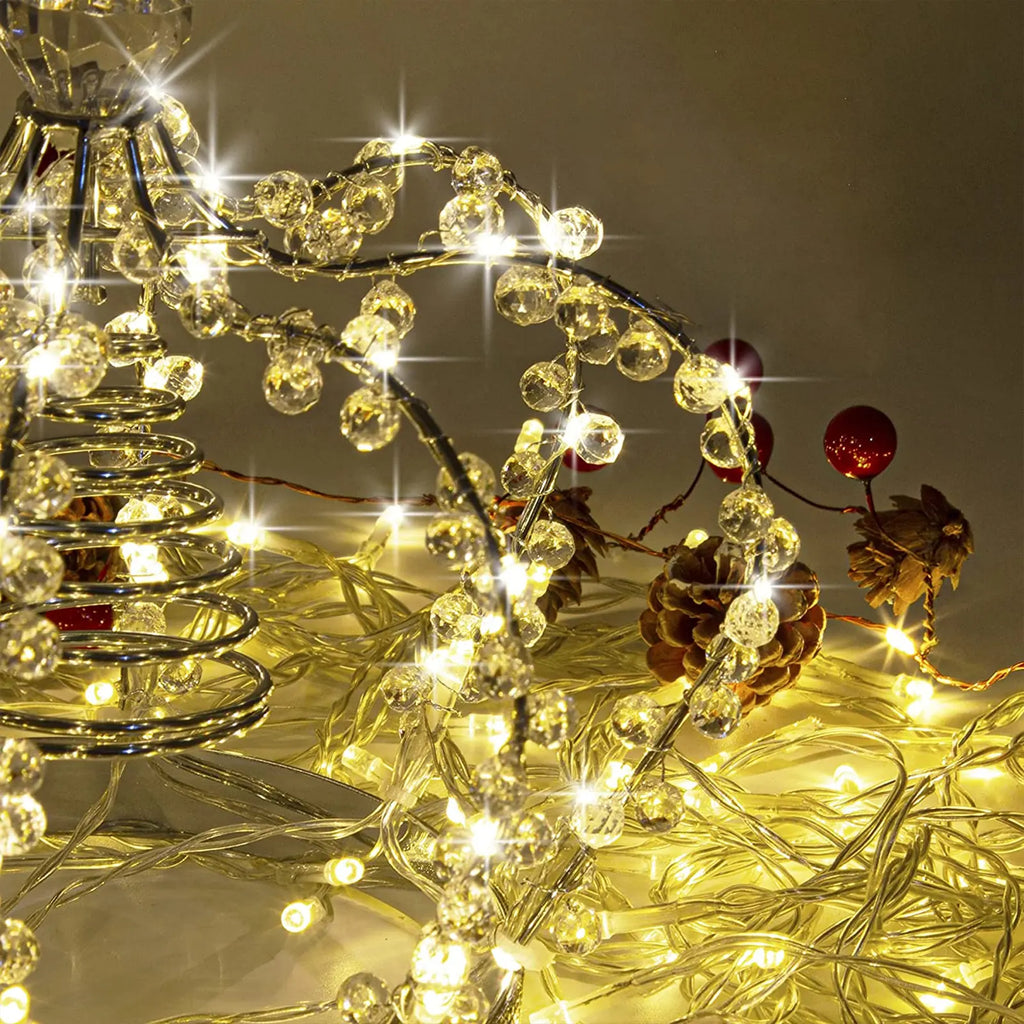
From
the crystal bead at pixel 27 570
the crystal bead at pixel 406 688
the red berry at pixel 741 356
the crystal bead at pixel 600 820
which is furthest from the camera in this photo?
the red berry at pixel 741 356

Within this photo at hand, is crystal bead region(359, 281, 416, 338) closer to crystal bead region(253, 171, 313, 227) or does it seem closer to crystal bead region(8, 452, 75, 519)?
crystal bead region(253, 171, 313, 227)

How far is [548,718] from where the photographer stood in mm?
327

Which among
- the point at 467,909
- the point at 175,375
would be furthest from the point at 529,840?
the point at 175,375

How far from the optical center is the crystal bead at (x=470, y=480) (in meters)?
0.33

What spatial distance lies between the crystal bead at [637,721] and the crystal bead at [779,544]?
2.1 inches

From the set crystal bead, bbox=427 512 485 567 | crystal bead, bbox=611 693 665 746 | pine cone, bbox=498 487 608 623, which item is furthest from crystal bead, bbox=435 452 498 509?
pine cone, bbox=498 487 608 623

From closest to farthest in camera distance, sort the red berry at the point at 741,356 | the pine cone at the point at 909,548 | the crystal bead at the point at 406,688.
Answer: the crystal bead at the point at 406,688 < the pine cone at the point at 909,548 < the red berry at the point at 741,356

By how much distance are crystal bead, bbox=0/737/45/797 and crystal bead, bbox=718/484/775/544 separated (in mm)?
185

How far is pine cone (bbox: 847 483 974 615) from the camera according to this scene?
667 millimetres

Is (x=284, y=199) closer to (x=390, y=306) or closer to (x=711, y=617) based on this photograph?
(x=390, y=306)

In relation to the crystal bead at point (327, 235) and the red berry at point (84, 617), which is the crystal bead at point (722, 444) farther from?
the red berry at point (84, 617)

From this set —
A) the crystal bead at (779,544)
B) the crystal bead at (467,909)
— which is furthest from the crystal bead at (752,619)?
the crystal bead at (467,909)

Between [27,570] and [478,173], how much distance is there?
0.63 ft

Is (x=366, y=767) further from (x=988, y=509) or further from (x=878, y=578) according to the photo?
(x=988, y=509)
